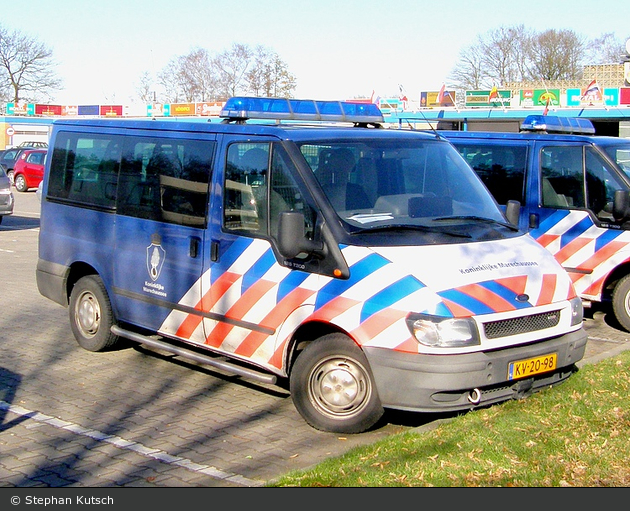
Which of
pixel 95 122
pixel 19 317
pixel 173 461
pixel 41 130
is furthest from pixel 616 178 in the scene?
pixel 41 130

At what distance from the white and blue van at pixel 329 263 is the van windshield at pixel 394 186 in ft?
0.04

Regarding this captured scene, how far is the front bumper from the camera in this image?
5488 millimetres

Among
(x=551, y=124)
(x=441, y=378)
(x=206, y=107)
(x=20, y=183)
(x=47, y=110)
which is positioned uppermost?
(x=47, y=110)

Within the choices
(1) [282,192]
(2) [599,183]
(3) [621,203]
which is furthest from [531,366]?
(2) [599,183]

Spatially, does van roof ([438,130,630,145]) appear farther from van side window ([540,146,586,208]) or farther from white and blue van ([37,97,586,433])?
white and blue van ([37,97,586,433])

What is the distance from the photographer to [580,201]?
9539 millimetres

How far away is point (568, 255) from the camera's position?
9.59m

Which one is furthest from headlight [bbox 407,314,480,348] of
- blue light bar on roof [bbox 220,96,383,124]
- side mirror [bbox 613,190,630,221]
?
side mirror [bbox 613,190,630,221]

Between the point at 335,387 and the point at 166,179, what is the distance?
8.29ft

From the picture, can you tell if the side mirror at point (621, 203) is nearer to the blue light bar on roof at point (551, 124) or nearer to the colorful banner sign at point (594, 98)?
the blue light bar on roof at point (551, 124)

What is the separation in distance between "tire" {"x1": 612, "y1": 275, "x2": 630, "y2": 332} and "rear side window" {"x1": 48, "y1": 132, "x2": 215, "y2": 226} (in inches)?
197

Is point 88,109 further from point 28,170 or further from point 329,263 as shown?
point 329,263

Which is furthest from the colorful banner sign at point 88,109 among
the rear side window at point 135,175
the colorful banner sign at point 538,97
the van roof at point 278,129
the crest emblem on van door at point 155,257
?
the crest emblem on van door at point 155,257

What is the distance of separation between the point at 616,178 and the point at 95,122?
5.61 meters
